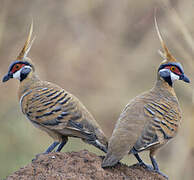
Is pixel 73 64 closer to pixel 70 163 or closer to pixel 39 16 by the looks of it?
pixel 39 16

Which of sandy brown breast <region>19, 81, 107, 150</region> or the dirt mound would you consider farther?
sandy brown breast <region>19, 81, 107, 150</region>

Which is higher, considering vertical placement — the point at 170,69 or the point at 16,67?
the point at 16,67

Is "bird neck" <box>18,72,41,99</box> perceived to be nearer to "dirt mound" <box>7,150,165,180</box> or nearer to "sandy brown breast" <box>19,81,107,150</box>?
"sandy brown breast" <box>19,81,107,150</box>

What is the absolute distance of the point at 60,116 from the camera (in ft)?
19.3

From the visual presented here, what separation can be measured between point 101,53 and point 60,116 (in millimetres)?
5168

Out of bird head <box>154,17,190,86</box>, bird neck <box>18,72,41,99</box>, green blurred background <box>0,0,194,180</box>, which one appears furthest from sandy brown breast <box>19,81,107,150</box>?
green blurred background <box>0,0,194,180</box>

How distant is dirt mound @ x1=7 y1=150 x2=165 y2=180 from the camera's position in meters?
5.12

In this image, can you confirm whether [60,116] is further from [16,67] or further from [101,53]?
[101,53]

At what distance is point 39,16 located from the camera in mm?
10031

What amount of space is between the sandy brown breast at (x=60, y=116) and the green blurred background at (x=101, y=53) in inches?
83.3

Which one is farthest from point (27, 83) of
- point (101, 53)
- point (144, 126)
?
point (101, 53)

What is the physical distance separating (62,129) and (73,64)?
4817mm

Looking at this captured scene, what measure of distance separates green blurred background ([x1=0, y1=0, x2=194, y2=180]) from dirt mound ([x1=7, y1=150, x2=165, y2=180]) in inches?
109

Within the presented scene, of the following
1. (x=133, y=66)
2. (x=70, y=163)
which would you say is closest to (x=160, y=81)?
(x=70, y=163)
